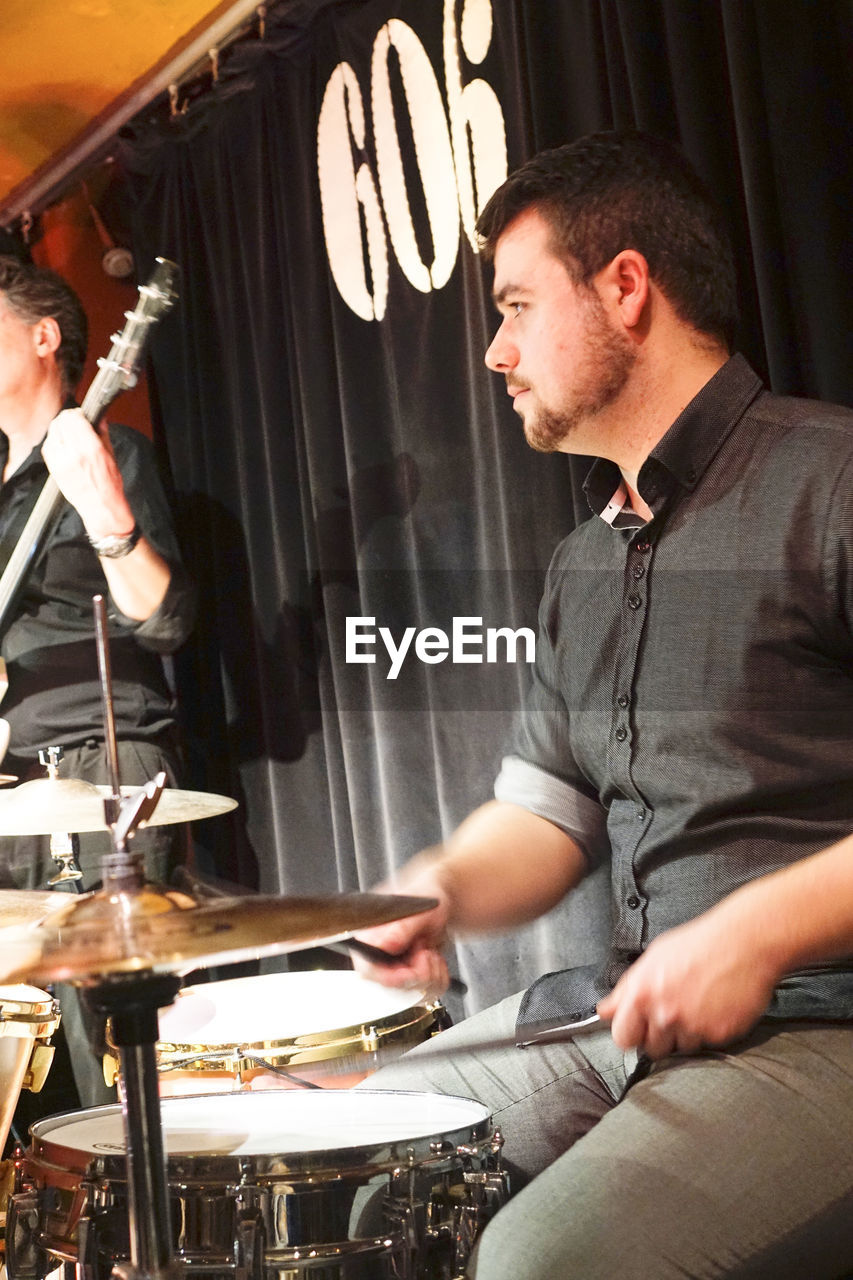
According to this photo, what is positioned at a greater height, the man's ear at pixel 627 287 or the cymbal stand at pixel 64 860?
the man's ear at pixel 627 287

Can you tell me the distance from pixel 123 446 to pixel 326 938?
76.3 inches

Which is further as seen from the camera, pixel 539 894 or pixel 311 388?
pixel 311 388

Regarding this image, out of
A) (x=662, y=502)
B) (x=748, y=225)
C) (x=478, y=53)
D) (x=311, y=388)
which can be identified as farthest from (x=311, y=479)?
(x=662, y=502)

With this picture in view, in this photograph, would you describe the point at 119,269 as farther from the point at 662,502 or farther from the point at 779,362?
the point at 662,502

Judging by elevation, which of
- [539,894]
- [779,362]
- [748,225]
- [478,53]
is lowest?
[539,894]

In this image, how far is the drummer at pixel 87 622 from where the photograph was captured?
2.42 m

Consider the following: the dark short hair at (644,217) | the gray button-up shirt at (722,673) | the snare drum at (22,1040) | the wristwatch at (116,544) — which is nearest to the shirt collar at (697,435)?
the gray button-up shirt at (722,673)

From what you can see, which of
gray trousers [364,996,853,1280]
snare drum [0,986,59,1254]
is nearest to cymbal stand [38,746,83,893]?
snare drum [0,986,59,1254]

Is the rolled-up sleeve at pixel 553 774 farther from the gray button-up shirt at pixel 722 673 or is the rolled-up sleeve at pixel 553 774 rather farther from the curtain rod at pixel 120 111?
the curtain rod at pixel 120 111

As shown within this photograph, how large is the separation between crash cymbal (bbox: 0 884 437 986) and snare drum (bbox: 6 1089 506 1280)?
0.22 meters

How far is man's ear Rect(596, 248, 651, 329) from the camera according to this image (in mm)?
1490

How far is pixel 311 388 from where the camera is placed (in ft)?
8.55

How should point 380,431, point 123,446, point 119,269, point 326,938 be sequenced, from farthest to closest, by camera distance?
point 119,269, point 123,446, point 380,431, point 326,938

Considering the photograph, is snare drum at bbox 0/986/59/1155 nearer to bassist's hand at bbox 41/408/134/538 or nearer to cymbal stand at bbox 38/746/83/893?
cymbal stand at bbox 38/746/83/893
